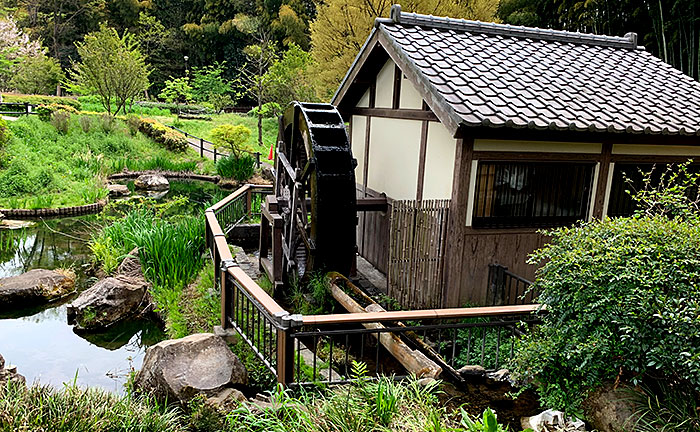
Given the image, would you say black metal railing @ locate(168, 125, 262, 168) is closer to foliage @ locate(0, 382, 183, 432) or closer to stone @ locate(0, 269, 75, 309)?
stone @ locate(0, 269, 75, 309)

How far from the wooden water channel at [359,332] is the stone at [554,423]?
705 mm

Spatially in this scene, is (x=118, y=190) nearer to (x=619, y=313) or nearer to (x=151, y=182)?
(x=151, y=182)

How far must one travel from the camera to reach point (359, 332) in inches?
167

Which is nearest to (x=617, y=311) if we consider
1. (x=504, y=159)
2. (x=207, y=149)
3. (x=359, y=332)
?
(x=359, y=332)

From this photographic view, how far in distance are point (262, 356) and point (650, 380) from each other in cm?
309

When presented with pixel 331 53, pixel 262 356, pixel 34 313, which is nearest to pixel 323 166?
pixel 262 356

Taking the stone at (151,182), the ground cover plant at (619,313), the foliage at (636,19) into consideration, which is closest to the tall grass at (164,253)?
the ground cover plant at (619,313)

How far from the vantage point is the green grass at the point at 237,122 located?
25684 millimetres

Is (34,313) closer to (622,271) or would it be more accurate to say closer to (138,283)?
(138,283)

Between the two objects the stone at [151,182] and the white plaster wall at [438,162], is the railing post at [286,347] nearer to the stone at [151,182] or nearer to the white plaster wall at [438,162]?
the white plaster wall at [438,162]

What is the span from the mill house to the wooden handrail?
166cm

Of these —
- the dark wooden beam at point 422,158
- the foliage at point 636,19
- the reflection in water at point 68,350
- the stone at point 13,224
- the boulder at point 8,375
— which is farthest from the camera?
the foliage at point 636,19

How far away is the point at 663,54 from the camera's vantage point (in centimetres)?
1322

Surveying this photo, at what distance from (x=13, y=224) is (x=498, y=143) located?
37.6 feet
